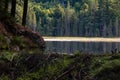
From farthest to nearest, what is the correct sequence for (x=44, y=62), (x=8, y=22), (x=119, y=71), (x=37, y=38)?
(x=37, y=38)
(x=8, y=22)
(x=44, y=62)
(x=119, y=71)

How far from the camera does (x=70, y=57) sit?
1159 cm

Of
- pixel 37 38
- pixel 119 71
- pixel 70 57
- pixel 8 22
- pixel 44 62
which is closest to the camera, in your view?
pixel 119 71

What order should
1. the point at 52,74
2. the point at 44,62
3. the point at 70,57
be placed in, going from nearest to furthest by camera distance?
the point at 52,74 < the point at 44,62 < the point at 70,57

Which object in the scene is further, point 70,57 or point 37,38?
point 37,38

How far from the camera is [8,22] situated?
30531 mm

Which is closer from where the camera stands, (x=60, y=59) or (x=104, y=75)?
(x=104, y=75)

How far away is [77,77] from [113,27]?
186 meters

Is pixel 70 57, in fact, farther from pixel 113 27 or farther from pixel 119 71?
pixel 113 27

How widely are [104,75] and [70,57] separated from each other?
2.54 metres

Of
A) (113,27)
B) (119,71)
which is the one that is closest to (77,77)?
(119,71)

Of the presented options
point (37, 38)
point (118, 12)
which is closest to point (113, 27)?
point (118, 12)

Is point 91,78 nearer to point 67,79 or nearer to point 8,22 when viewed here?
point 67,79

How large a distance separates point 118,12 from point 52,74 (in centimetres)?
18840

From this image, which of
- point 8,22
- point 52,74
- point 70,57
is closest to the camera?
point 52,74
